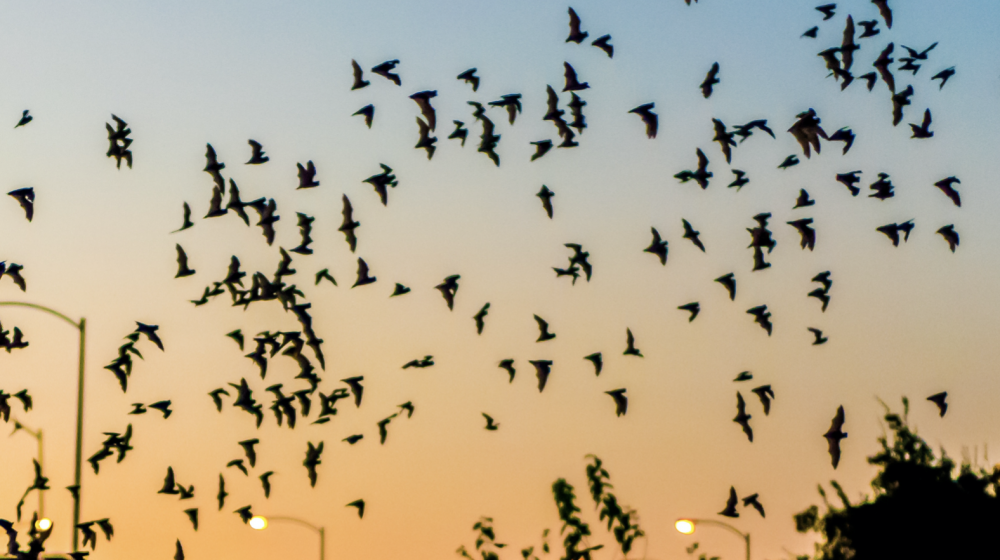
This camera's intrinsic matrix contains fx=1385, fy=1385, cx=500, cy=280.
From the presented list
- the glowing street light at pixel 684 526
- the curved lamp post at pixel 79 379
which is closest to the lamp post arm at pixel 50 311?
the curved lamp post at pixel 79 379

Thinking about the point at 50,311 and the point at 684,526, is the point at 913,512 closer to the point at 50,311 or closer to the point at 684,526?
the point at 684,526

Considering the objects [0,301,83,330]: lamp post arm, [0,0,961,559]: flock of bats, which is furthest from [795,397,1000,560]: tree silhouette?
[0,301,83,330]: lamp post arm

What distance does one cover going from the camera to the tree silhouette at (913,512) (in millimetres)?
26266

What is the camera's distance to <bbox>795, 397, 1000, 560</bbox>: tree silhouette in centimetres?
2627

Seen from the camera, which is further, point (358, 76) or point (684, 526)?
point (684, 526)

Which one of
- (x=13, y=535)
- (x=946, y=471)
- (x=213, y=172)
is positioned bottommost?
(x=13, y=535)

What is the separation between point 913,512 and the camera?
2703cm

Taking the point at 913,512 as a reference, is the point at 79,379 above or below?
A: above

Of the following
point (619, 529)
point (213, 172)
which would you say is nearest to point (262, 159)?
point (213, 172)

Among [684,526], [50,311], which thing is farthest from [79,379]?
[684,526]

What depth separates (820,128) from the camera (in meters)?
22.4

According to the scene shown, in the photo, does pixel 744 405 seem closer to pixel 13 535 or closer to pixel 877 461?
pixel 877 461

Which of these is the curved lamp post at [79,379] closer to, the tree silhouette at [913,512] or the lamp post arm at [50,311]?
the lamp post arm at [50,311]

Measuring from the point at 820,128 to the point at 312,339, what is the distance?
922cm
